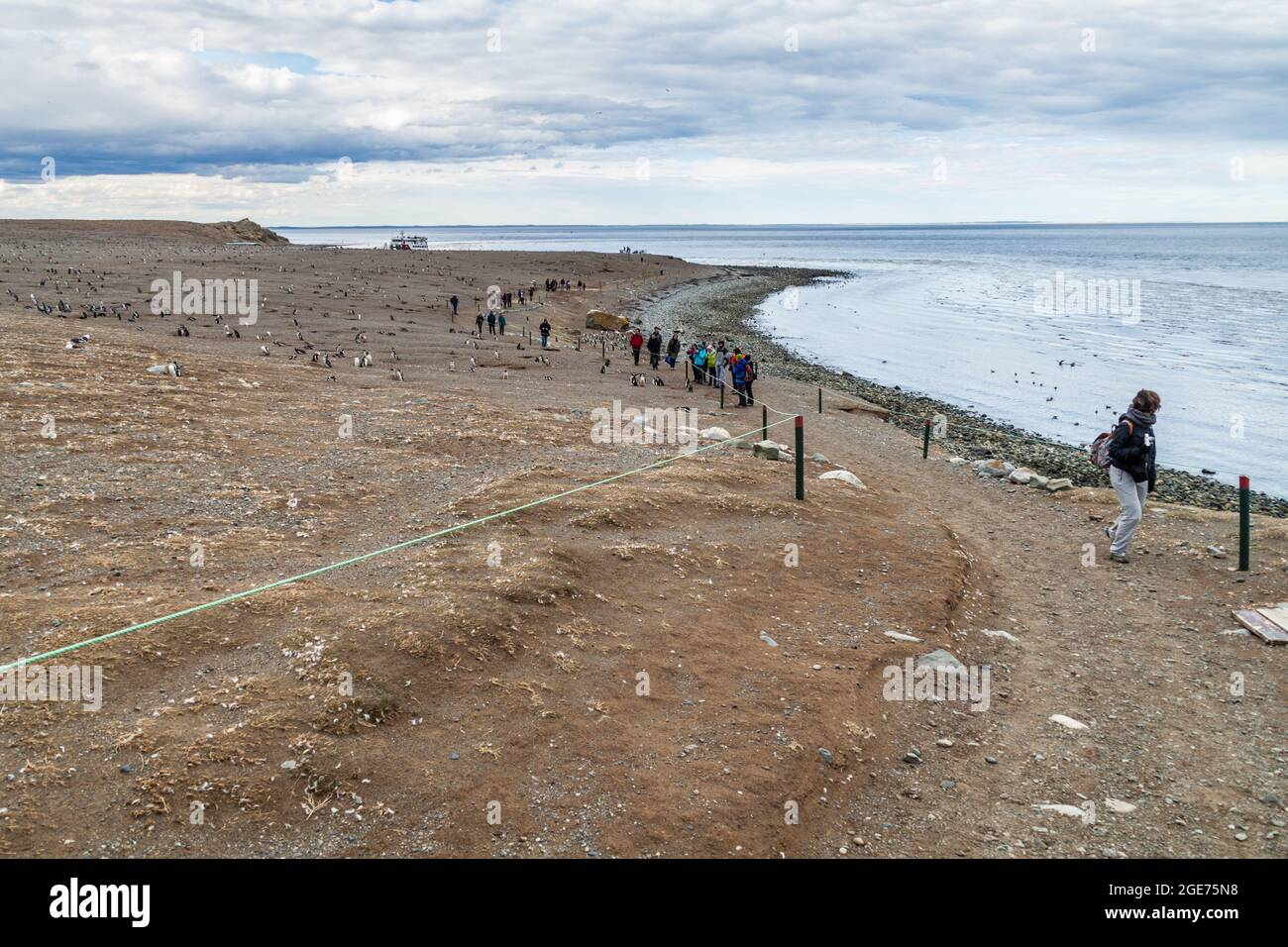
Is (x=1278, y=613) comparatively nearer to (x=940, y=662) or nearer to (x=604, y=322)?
(x=940, y=662)

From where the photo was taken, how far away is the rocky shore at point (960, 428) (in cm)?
2277

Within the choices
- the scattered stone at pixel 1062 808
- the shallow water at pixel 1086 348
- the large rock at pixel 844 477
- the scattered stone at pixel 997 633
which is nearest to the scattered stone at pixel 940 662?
→ the scattered stone at pixel 997 633

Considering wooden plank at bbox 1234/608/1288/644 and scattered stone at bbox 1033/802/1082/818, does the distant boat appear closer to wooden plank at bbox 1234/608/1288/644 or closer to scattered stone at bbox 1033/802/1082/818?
wooden plank at bbox 1234/608/1288/644

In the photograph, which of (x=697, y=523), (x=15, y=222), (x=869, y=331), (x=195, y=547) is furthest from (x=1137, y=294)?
(x=15, y=222)

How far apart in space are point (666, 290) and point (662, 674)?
87.7m

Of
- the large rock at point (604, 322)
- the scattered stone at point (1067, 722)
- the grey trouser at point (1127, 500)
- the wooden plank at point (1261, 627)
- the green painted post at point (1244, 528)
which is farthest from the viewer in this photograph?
the large rock at point (604, 322)

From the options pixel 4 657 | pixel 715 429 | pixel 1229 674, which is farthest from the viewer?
pixel 715 429

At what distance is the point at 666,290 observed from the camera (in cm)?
9375

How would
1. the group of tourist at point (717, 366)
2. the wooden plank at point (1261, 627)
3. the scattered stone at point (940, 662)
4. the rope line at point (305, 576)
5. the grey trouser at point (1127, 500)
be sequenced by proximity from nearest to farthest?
the rope line at point (305, 576)
the scattered stone at point (940, 662)
the wooden plank at point (1261, 627)
the grey trouser at point (1127, 500)
the group of tourist at point (717, 366)

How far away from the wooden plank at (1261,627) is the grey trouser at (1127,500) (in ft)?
6.95

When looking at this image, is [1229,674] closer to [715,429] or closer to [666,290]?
[715,429]

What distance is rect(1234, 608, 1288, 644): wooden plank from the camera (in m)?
10.6

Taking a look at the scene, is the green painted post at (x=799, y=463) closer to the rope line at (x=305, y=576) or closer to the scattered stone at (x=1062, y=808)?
the rope line at (x=305, y=576)
